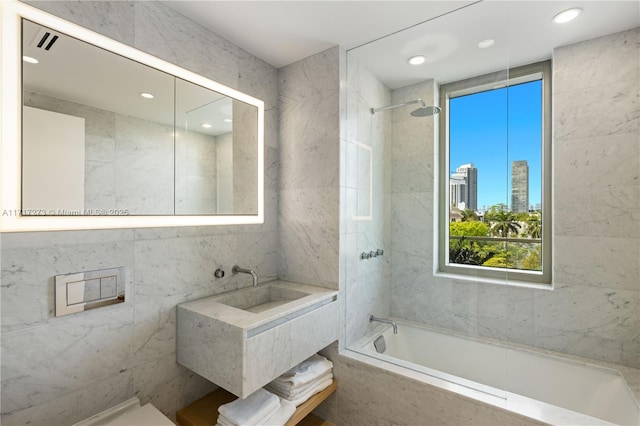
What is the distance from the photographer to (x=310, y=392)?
1714 millimetres

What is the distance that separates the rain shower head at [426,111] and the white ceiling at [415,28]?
7.3 inches

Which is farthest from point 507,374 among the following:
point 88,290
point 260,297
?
point 88,290

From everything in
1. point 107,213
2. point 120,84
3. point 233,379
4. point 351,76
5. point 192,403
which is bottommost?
point 192,403

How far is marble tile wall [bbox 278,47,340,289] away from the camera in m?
1.96

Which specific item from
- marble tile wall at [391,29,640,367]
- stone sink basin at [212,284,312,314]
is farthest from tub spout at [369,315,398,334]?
stone sink basin at [212,284,312,314]

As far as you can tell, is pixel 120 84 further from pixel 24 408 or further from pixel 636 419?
pixel 636 419

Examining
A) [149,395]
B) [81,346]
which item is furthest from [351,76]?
[149,395]

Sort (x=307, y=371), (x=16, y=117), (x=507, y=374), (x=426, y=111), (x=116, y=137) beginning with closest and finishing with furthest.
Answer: (x=16, y=117) < (x=116, y=137) < (x=307, y=371) < (x=507, y=374) < (x=426, y=111)

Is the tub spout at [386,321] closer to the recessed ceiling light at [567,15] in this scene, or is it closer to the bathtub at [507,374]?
the bathtub at [507,374]

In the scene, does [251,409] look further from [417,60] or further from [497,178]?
[417,60]

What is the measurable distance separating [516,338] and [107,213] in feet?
8.85

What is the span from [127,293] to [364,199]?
158 centimetres

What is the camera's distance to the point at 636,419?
151cm

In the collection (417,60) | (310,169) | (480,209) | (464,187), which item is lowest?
(480,209)
